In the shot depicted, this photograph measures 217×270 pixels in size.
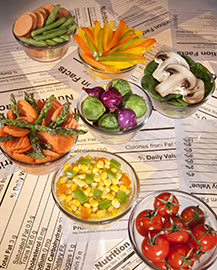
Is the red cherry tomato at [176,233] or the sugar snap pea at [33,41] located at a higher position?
the sugar snap pea at [33,41]

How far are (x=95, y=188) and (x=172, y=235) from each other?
15.7 inches

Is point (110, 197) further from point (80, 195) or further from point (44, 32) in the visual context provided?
point (44, 32)

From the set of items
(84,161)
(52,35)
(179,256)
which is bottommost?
(179,256)

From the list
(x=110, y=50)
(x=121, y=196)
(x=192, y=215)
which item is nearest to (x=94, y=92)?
(x=110, y=50)

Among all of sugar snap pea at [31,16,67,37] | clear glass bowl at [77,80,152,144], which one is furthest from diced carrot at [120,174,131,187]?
sugar snap pea at [31,16,67,37]

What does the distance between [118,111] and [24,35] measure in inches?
32.3

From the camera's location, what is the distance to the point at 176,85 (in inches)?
63.9

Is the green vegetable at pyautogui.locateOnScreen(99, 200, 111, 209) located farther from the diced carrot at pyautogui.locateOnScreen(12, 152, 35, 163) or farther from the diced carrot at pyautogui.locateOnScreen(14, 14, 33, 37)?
the diced carrot at pyautogui.locateOnScreen(14, 14, 33, 37)

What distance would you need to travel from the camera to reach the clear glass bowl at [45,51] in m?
1.88

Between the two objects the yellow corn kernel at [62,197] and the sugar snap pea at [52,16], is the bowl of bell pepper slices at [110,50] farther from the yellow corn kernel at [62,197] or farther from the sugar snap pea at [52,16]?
the yellow corn kernel at [62,197]

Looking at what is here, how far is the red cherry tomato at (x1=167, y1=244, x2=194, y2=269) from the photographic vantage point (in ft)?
3.99

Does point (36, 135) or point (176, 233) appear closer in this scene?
point (176, 233)

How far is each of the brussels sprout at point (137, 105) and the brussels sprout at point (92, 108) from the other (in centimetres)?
14

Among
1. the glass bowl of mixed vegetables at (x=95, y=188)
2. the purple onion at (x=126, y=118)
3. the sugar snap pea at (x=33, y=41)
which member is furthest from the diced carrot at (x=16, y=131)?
the sugar snap pea at (x=33, y=41)
